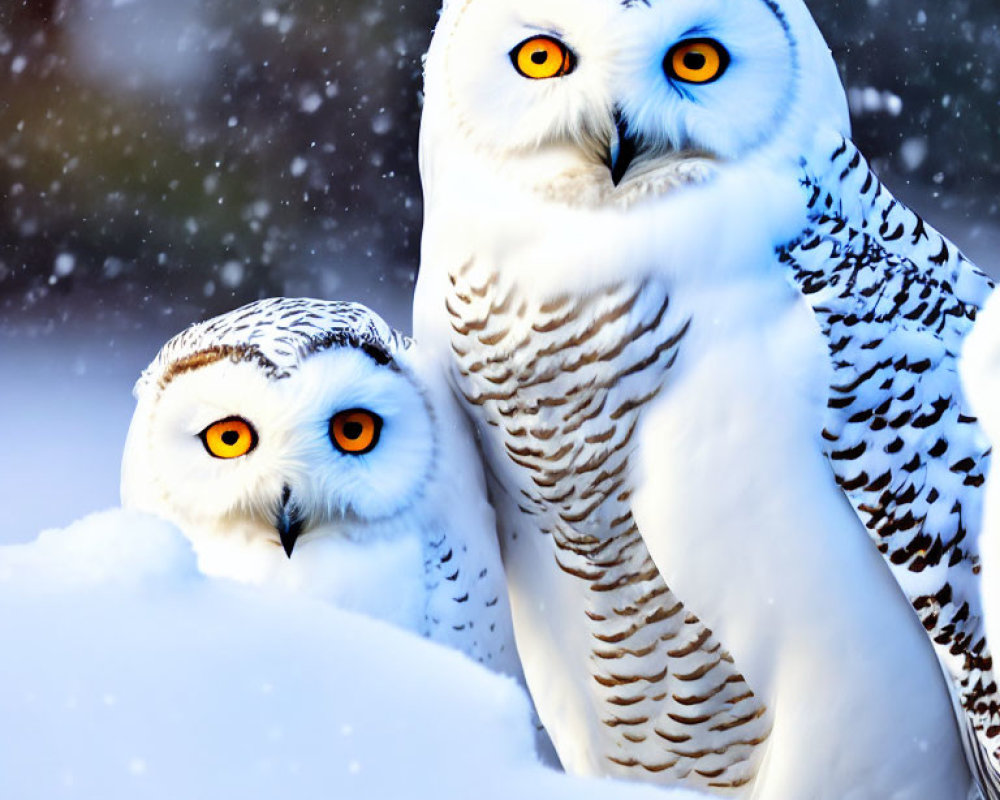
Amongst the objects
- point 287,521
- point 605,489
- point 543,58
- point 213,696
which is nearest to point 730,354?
point 605,489

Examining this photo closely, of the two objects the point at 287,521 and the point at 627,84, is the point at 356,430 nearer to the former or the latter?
the point at 287,521

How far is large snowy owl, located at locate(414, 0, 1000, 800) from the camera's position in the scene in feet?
3.32

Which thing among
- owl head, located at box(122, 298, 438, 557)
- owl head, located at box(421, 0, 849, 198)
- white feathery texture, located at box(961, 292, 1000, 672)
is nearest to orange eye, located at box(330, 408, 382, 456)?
owl head, located at box(122, 298, 438, 557)

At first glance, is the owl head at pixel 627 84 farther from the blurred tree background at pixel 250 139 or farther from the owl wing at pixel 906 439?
the blurred tree background at pixel 250 139

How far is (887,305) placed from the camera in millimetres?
1051

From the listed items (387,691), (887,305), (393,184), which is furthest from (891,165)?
(387,691)

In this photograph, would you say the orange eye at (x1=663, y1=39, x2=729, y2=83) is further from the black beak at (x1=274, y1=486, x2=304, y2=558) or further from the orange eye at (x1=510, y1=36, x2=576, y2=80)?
the black beak at (x1=274, y1=486, x2=304, y2=558)

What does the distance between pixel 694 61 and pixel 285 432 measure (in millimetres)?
442

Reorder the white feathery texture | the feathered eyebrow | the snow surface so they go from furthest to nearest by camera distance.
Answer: the feathered eyebrow, the white feathery texture, the snow surface

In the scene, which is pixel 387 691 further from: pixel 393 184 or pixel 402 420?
pixel 393 184

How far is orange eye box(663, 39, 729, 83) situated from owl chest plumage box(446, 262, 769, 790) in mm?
164

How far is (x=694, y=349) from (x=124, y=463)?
1.73 feet

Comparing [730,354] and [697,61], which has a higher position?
[697,61]

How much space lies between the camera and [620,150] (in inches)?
39.1
